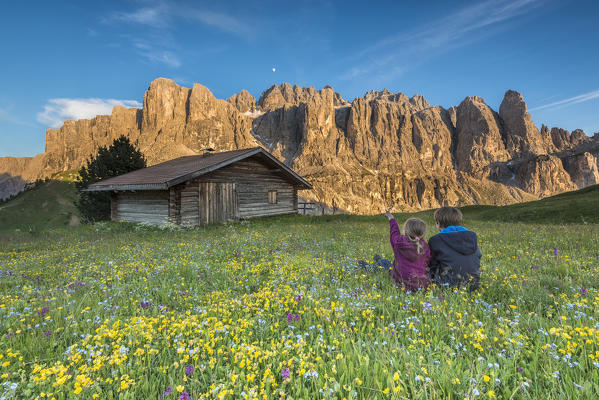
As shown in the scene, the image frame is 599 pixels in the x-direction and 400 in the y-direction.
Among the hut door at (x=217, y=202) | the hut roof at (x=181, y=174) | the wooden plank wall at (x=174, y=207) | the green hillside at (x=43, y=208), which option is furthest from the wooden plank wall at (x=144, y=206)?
the green hillside at (x=43, y=208)

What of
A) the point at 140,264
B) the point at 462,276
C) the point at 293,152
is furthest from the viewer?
the point at 293,152

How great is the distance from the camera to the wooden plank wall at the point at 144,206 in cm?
1767

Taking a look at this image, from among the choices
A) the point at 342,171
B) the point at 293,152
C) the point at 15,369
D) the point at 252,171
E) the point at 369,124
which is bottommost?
the point at 15,369

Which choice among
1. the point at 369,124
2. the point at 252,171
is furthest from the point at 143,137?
the point at 252,171

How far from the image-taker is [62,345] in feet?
9.77

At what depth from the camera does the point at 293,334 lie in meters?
2.98

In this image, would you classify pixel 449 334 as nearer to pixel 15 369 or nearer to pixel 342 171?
pixel 15 369

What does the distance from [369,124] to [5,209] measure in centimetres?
16516

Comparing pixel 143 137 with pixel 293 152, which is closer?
pixel 143 137

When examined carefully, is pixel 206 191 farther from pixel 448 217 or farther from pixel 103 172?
pixel 103 172

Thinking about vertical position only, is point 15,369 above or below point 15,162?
below

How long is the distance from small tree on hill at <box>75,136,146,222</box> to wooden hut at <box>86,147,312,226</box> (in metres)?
6.78

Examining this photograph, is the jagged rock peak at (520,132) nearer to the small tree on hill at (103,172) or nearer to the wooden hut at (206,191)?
the wooden hut at (206,191)

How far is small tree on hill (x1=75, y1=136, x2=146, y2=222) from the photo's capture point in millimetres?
26969
